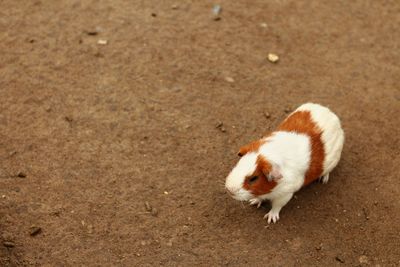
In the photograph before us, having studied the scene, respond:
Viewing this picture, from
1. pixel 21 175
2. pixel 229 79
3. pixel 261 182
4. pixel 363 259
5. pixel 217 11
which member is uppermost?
pixel 217 11

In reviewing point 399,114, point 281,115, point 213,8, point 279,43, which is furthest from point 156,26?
point 399,114

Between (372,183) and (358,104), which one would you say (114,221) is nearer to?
(372,183)

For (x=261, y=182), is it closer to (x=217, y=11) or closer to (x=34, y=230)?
(x=34, y=230)

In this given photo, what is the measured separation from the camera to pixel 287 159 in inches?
139

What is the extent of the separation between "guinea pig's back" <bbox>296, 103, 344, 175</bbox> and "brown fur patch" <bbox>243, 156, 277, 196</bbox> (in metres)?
0.53

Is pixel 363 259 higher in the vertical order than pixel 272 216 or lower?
lower

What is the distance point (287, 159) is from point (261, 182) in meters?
0.25

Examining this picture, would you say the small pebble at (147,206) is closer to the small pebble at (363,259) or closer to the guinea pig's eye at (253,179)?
the guinea pig's eye at (253,179)

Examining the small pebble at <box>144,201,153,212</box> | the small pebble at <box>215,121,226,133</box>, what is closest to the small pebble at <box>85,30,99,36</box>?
the small pebble at <box>215,121,226,133</box>

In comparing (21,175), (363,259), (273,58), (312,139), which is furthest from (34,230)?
(273,58)

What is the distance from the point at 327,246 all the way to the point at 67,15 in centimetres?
320

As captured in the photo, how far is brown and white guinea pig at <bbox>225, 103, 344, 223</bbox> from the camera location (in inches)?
135

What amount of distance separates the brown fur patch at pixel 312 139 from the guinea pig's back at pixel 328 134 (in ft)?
0.11

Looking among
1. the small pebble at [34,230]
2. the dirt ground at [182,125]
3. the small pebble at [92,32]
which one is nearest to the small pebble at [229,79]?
the dirt ground at [182,125]
